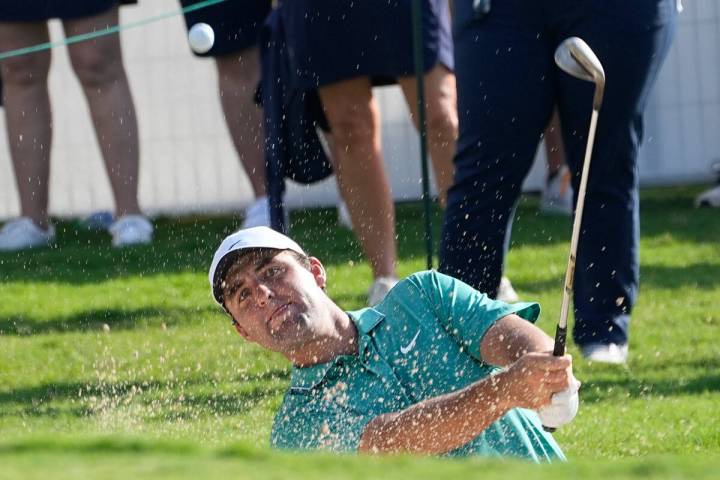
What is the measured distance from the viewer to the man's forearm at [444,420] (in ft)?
10.7

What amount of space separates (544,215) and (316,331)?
18.2 feet

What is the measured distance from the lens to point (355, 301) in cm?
671

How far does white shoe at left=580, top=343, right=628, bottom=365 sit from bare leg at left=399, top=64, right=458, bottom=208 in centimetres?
110

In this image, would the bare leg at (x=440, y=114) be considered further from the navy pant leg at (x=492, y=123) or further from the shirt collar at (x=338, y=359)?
the shirt collar at (x=338, y=359)

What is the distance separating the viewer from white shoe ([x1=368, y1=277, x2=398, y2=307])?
253 inches

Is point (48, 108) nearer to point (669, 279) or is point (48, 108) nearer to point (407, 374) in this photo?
point (669, 279)

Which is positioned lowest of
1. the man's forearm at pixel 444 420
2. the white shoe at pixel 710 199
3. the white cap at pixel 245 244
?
the white shoe at pixel 710 199

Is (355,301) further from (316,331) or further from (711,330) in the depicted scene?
(316,331)

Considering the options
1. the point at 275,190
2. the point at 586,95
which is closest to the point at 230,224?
the point at 275,190

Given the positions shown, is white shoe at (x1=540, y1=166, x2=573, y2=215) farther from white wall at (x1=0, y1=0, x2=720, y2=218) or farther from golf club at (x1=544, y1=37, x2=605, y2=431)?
golf club at (x1=544, y1=37, x2=605, y2=431)

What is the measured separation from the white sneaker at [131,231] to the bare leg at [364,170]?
171cm

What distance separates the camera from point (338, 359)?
3607 millimetres

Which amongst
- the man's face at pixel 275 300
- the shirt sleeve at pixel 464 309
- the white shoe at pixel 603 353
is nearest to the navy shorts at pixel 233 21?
the white shoe at pixel 603 353

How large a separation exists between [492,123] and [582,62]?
5.49 feet
